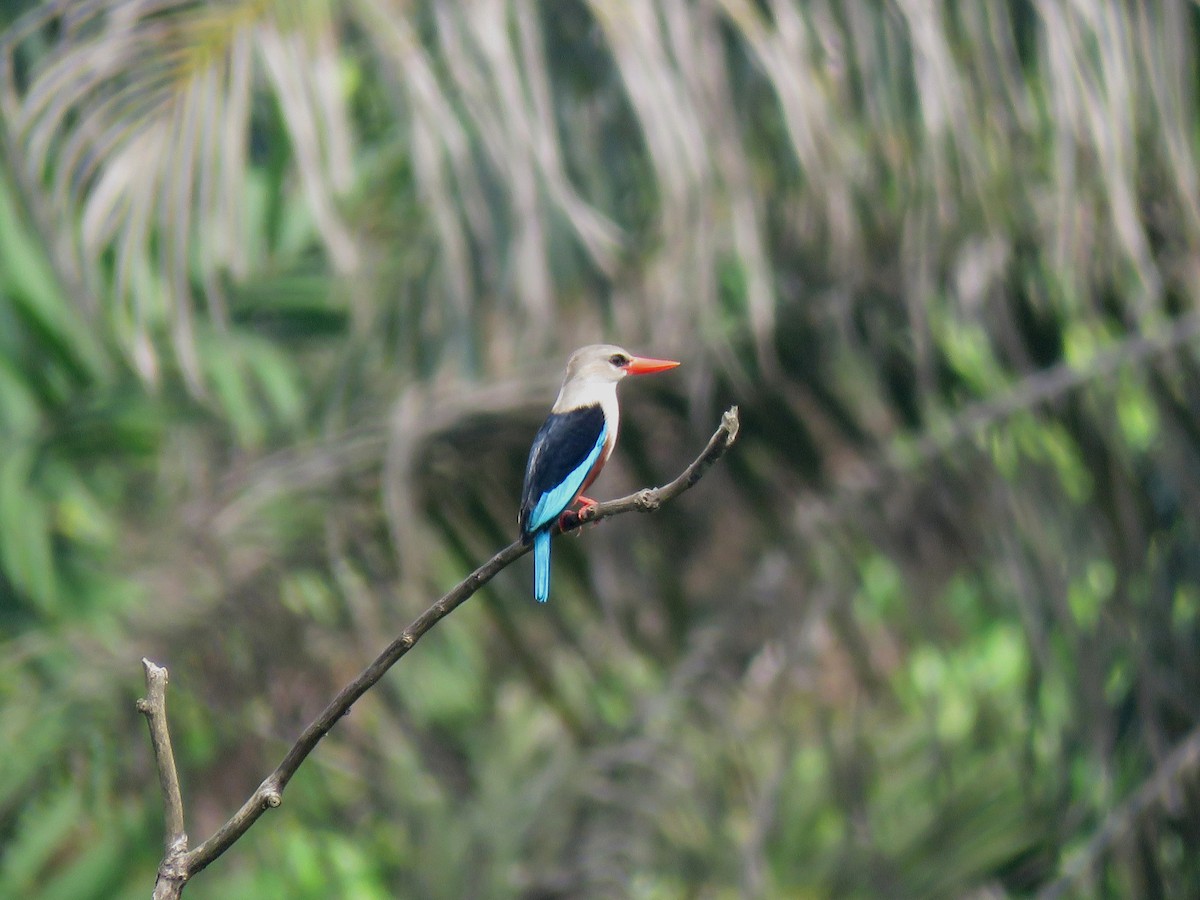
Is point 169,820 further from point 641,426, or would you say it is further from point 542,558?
point 641,426

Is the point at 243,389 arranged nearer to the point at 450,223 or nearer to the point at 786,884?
the point at 450,223

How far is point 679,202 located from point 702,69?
0.61m

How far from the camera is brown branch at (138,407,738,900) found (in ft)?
4.88

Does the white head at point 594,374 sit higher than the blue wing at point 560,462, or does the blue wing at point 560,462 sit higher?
the white head at point 594,374

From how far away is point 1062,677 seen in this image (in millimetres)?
4938

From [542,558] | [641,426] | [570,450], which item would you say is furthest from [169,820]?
[641,426]

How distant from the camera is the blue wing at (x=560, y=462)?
2.10m

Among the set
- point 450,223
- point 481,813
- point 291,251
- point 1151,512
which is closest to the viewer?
point 450,223

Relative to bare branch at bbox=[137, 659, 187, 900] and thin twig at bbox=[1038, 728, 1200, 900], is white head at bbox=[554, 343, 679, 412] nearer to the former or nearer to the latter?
bare branch at bbox=[137, 659, 187, 900]

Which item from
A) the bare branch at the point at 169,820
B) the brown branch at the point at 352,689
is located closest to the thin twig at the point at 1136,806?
the brown branch at the point at 352,689

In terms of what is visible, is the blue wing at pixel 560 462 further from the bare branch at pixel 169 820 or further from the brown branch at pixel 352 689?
the bare branch at pixel 169 820

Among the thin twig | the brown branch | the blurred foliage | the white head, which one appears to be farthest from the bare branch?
the thin twig

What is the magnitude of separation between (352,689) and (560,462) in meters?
0.68

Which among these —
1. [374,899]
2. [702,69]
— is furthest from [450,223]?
[374,899]
